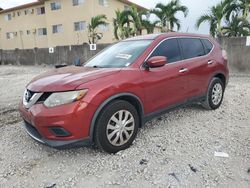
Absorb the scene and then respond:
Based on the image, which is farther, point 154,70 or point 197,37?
point 197,37

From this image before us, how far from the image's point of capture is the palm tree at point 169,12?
51.5 ft

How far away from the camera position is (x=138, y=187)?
2.71 m

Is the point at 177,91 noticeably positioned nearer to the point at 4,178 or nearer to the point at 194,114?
the point at 194,114

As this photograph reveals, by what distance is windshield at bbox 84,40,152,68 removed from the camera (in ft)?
12.3

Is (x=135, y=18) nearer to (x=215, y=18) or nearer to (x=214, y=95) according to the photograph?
(x=215, y=18)

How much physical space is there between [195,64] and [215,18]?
8759 millimetres

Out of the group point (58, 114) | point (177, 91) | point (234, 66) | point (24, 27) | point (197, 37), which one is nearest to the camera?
point (58, 114)

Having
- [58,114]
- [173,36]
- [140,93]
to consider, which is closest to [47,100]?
[58,114]

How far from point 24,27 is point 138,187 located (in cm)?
3148

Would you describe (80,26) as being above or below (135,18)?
above

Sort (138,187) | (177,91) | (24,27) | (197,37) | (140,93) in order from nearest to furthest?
(138,187)
(140,93)
(177,91)
(197,37)
(24,27)

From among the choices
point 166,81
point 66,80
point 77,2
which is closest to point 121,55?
point 166,81

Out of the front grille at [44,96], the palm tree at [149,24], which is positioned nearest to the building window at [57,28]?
the palm tree at [149,24]

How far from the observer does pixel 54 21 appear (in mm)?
25953
